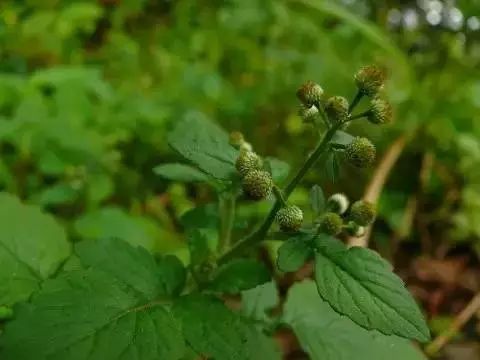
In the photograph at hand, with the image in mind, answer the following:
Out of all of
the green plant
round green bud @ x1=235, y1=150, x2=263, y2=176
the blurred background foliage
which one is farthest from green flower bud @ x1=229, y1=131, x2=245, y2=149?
the blurred background foliage

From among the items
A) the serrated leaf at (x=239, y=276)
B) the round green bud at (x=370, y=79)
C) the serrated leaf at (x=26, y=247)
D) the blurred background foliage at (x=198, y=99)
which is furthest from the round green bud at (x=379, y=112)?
the blurred background foliage at (x=198, y=99)

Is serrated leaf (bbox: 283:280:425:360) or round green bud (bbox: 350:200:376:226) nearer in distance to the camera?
round green bud (bbox: 350:200:376:226)

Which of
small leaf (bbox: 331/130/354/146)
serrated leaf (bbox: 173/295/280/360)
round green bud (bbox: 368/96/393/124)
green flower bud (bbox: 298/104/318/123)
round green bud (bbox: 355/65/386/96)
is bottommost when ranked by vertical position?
serrated leaf (bbox: 173/295/280/360)

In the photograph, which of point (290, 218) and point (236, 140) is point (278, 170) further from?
point (290, 218)

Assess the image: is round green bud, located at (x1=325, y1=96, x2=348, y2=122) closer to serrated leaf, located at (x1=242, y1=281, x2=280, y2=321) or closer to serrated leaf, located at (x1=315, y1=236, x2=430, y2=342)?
serrated leaf, located at (x1=315, y1=236, x2=430, y2=342)

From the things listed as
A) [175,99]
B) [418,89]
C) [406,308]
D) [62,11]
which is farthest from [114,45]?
[406,308]

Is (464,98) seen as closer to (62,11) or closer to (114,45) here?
(114,45)

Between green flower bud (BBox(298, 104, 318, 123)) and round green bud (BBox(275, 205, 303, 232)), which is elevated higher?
green flower bud (BBox(298, 104, 318, 123))
